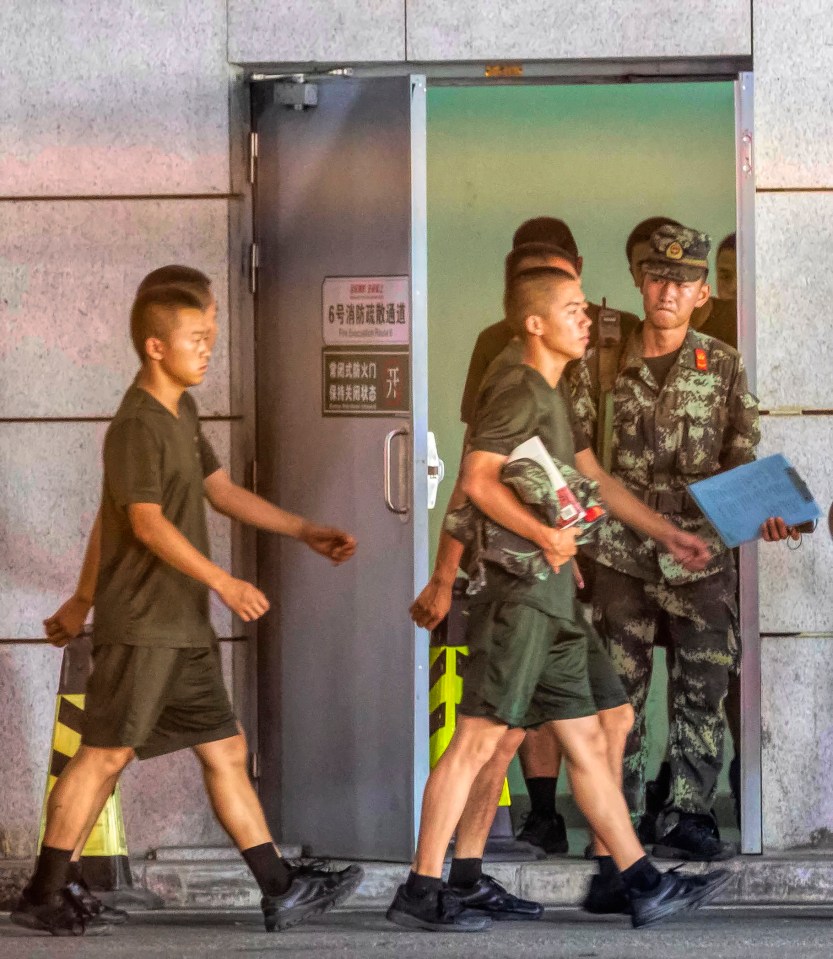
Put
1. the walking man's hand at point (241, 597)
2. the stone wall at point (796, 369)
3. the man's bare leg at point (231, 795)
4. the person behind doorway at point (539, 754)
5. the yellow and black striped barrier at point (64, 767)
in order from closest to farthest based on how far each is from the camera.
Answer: the walking man's hand at point (241, 597) → the man's bare leg at point (231, 795) → the yellow and black striped barrier at point (64, 767) → the stone wall at point (796, 369) → the person behind doorway at point (539, 754)

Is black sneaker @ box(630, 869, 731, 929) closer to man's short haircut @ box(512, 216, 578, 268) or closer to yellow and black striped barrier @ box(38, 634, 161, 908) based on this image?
yellow and black striped barrier @ box(38, 634, 161, 908)

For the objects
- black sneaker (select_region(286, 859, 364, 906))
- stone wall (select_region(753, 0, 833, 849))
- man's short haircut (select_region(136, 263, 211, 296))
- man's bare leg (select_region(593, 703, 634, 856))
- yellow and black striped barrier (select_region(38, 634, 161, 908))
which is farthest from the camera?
stone wall (select_region(753, 0, 833, 849))

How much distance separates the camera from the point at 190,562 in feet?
17.7

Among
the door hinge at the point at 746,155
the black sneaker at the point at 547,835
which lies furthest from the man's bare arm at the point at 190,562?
the door hinge at the point at 746,155

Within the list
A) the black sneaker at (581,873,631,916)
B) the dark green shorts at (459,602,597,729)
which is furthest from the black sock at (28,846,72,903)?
the black sneaker at (581,873,631,916)

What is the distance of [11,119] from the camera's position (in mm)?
6879

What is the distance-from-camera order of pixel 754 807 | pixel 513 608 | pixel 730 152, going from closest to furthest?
1. pixel 513 608
2. pixel 754 807
3. pixel 730 152

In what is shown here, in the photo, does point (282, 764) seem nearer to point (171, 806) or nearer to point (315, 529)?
point (171, 806)

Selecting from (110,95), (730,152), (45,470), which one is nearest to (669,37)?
(730,152)

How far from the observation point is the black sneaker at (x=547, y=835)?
6742 millimetres

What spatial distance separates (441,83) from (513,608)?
2.35 metres

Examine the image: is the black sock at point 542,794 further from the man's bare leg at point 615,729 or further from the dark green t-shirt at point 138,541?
the dark green t-shirt at point 138,541

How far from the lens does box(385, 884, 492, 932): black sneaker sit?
5613mm

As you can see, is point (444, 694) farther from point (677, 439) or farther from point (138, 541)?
point (138, 541)
